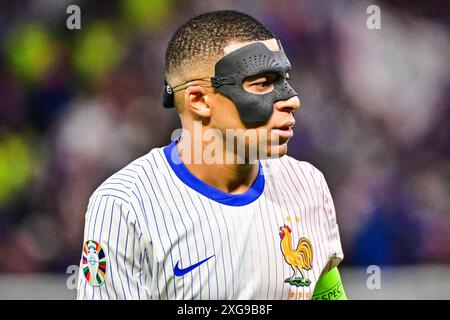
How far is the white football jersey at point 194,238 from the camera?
297 centimetres

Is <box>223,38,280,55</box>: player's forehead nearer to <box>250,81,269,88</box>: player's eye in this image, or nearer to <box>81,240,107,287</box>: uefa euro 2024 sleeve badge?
<box>250,81,269,88</box>: player's eye

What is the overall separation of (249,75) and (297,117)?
3.22 meters

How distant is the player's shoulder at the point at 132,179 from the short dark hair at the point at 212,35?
38 centimetres

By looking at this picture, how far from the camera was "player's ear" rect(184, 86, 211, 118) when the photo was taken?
327cm

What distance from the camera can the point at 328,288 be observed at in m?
3.43

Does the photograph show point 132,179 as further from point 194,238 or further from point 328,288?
point 328,288

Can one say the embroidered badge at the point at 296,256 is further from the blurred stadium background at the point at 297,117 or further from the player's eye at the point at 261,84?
the blurred stadium background at the point at 297,117

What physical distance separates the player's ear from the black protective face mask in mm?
75

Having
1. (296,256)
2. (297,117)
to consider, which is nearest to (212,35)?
(296,256)

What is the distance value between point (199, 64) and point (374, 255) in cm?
343

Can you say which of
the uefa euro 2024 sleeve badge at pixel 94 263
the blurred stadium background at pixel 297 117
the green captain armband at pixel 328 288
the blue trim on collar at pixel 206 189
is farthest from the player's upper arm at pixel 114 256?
the blurred stadium background at pixel 297 117

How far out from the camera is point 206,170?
323 centimetres

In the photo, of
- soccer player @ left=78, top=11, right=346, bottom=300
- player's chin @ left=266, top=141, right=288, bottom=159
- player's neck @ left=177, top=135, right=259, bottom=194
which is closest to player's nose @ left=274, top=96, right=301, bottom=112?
soccer player @ left=78, top=11, right=346, bottom=300
